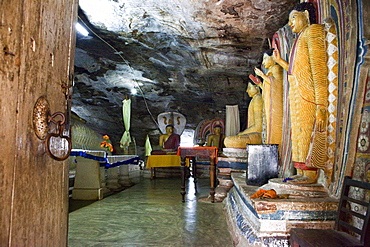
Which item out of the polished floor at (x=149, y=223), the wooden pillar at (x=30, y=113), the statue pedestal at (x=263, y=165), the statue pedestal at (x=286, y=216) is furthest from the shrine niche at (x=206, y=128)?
the wooden pillar at (x=30, y=113)

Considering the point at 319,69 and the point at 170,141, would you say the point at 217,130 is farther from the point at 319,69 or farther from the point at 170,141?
the point at 319,69

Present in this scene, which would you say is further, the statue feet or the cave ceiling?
the cave ceiling

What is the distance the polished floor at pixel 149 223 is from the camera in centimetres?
268

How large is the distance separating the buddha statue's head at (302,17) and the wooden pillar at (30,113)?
2.22m

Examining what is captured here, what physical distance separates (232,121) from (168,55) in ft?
11.5

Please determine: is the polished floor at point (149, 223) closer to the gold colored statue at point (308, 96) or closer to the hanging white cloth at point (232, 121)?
the gold colored statue at point (308, 96)

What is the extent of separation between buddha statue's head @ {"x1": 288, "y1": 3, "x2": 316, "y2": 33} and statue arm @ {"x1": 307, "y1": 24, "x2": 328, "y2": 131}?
213 millimetres

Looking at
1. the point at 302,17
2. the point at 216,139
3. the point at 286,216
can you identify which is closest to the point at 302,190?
the point at 286,216

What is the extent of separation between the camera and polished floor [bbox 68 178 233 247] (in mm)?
2676

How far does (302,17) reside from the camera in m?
2.63

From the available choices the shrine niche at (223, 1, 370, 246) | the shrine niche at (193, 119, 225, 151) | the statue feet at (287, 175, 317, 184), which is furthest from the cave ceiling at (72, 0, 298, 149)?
the statue feet at (287, 175, 317, 184)

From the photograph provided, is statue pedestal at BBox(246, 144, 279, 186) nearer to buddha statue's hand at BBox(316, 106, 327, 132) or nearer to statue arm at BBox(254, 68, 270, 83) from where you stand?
buddha statue's hand at BBox(316, 106, 327, 132)

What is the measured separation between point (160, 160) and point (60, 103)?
19.2 feet

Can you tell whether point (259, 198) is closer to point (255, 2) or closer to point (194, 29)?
point (255, 2)
